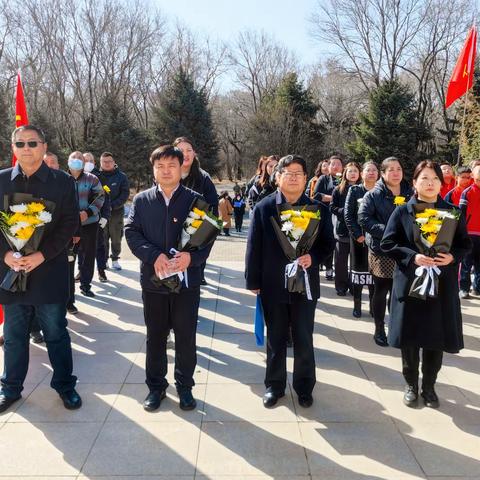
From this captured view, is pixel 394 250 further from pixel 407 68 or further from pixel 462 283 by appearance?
pixel 407 68

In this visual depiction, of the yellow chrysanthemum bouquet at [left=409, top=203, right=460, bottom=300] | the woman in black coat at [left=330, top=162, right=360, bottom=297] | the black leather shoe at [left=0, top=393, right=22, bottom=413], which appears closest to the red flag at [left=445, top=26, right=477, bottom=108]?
the woman in black coat at [left=330, top=162, right=360, bottom=297]

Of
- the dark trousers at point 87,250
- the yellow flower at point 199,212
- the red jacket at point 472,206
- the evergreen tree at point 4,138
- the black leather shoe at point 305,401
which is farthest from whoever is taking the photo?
the evergreen tree at point 4,138

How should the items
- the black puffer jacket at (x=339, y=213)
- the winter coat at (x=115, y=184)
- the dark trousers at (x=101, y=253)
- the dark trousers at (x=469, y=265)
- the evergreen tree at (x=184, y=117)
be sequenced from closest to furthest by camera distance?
1. the black puffer jacket at (x=339, y=213)
2. the dark trousers at (x=469, y=265)
3. the dark trousers at (x=101, y=253)
4. the winter coat at (x=115, y=184)
5. the evergreen tree at (x=184, y=117)

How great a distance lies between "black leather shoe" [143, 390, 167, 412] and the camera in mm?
3395

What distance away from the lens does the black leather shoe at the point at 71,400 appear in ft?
11.2

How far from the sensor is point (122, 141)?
27.4 m

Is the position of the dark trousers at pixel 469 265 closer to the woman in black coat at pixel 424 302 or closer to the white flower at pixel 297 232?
the woman in black coat at pixel 424 302

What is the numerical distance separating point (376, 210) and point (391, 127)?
21160 mm

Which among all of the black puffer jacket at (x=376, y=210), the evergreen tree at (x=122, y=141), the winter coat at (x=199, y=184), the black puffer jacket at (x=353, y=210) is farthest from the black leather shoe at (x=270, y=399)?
A: the evergreen tree at (x=122, y=141)

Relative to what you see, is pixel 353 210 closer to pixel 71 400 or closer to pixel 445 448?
pixel 445 448

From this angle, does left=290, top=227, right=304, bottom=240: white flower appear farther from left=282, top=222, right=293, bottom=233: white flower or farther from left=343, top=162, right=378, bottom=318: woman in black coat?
left=343, top=162, right=378, bottom=318: woman in black coat

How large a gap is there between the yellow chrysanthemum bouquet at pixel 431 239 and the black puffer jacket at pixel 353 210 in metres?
2.03

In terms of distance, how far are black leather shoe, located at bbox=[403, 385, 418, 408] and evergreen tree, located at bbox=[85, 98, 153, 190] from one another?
2578 centimetres

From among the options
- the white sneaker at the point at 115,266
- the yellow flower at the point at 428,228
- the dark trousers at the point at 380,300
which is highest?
the yellow flower at the point at 428,228
